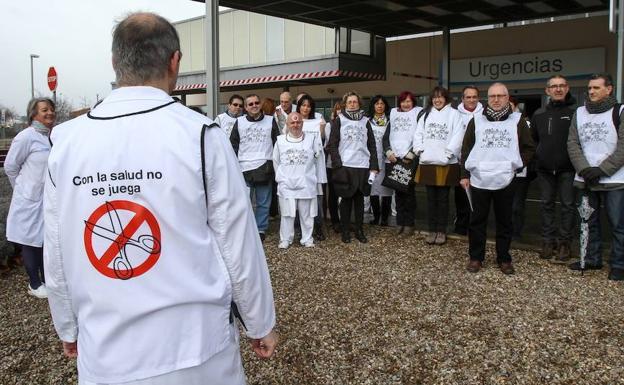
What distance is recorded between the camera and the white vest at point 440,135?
6.79 m

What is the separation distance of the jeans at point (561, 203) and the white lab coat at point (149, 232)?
4.96m

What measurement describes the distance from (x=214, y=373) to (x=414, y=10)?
12144mm

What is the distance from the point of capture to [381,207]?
333 inches

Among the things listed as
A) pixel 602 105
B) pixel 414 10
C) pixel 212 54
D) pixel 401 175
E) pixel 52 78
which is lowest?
pixel 401 175

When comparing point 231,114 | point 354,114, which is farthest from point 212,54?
point 354,114

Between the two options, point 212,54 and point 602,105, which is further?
point 212,54

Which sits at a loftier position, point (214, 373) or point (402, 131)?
point (402, 131)

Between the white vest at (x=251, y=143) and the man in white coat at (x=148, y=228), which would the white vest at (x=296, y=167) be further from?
the man in white coat at (x=148, y=228)

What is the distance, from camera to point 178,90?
23.6 metres

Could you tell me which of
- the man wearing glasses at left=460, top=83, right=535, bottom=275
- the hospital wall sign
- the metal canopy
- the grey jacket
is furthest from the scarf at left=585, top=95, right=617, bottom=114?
the hospital wall sign

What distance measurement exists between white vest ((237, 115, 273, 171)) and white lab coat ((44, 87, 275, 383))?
5.50m

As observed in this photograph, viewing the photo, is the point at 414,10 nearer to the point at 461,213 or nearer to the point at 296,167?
the point at 461,213

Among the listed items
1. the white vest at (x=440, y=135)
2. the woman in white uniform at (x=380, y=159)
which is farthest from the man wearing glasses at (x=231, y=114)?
the white vest at (x=440, y=135)

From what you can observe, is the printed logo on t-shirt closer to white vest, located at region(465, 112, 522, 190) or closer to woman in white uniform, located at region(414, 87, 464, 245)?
white vest, located at region(465, 112, 522, 190)
